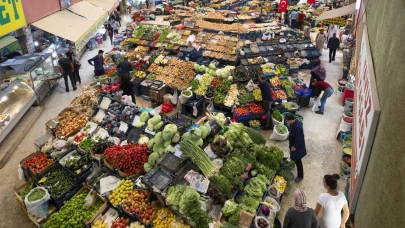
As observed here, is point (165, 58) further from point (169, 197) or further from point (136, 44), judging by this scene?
point (169, 197)

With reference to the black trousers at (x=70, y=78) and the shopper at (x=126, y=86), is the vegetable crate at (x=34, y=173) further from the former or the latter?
the black trousers at (x=70, y=78)

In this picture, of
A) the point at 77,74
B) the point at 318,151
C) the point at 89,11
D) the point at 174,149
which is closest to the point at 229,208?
the point at 174,149

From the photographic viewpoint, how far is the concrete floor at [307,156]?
20.6 ft

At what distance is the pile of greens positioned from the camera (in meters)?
4.92

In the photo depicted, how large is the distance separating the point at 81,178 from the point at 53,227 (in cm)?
126

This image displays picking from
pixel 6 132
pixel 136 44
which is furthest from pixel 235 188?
pixel 136 44

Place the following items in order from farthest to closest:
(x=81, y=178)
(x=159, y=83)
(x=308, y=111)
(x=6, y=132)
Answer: (x=159, y=83) → (x=308, y=111) → (x=6, y=132) → (x=81, y=178)

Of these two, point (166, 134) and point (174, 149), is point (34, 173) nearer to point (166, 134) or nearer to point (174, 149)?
point (166, 134)

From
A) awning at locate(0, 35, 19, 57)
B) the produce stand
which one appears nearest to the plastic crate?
the produce stand

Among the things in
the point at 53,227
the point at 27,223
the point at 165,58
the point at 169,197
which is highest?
the point at 165,58

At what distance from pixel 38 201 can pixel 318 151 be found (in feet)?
22.1

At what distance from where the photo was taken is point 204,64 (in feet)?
37.9

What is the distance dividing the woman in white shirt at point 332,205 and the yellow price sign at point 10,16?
29.0 feet

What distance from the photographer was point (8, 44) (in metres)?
10.3
